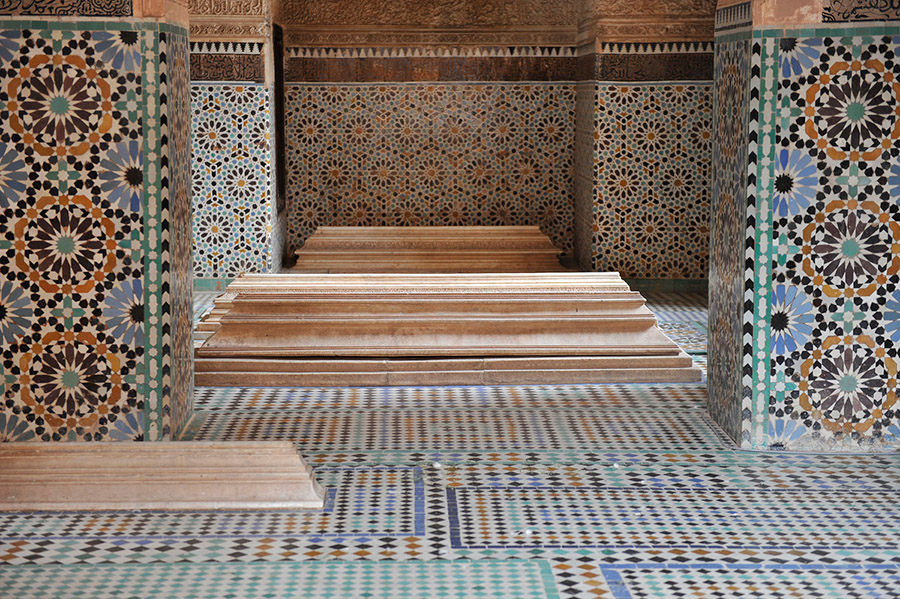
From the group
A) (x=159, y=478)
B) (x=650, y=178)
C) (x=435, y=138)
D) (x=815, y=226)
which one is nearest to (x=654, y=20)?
(x=650, y=178)

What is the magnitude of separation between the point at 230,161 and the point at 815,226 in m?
4.27

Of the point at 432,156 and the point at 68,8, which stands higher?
the point at 68,8

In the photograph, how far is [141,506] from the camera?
3.12 m

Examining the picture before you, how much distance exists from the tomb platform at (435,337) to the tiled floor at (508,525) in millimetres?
525

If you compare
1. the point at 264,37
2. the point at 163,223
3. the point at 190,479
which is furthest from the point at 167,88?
the point at 264,37

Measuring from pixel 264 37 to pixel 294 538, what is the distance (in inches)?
185

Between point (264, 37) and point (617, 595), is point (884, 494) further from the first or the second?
point (264, 37)

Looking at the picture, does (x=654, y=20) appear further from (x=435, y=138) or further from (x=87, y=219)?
(x=87, y=219)

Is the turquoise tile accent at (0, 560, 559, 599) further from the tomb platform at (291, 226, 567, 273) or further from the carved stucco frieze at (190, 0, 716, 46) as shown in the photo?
the carved stucco frieze at (190, 0, 716, 46)

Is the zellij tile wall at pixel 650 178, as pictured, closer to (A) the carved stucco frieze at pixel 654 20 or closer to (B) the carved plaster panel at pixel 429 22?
(A) the carved stucco frieze at pixel 654 20

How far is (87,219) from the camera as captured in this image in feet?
11.7

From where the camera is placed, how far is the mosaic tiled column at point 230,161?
23.1ft

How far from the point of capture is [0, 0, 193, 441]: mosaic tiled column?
3496 millimetres

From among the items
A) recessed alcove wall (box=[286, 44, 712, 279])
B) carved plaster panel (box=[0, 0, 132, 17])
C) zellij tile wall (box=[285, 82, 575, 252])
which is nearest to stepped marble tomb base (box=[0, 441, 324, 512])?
carved plaster panel (box=[0, 0, 132, 17])
